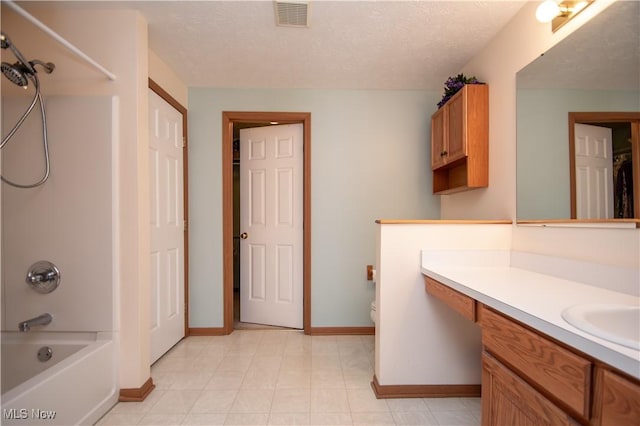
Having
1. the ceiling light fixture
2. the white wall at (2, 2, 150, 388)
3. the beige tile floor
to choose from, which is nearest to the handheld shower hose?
the white wall at (2, 2, 150, 388)

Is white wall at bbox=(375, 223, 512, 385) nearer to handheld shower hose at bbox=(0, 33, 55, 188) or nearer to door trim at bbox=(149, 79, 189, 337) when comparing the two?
door trim at bbox=(149, 79, 189, 337)

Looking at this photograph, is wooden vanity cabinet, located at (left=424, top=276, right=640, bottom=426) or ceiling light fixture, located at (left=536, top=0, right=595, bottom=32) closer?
wooden vanity cabinet, located at (left=424, top=276, right=640, bottom=426)

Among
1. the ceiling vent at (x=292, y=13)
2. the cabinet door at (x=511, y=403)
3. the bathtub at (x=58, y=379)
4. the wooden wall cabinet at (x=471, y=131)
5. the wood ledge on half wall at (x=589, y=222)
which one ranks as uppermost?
the ceiling vent at (x=292, y=13)

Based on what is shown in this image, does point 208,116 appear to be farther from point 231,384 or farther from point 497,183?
point 497,183

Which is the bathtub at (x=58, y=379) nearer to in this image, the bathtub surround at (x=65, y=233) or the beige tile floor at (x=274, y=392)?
the bathtub surround at (x=65, y=233)

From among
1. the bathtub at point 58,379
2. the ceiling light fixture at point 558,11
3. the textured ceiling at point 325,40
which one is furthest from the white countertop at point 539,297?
the bathtub at point 58,379

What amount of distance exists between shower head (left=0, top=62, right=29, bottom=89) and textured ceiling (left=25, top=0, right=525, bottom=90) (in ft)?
1.77

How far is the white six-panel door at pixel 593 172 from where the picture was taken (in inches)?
47.5

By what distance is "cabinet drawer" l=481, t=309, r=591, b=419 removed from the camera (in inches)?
28.1

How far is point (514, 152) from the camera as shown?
1.75 metres

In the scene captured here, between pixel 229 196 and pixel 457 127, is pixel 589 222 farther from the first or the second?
pixel 229 196

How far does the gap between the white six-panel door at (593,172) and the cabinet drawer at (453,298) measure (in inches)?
26.4

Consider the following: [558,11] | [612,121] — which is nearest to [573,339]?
[612,121]

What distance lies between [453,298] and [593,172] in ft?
2.66
